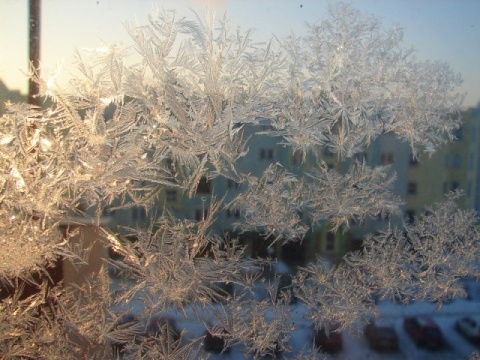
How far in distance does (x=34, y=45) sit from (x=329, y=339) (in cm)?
100

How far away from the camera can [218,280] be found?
89cm

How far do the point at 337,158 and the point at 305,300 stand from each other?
1.18ft

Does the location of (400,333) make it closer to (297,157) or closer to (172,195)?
(297,157)

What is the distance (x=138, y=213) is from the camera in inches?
34.0

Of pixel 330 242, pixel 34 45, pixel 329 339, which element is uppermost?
pixel 34 45

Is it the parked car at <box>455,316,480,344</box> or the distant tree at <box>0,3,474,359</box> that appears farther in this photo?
the parked car at <box>455,316,480,344</box>

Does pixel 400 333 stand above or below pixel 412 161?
below

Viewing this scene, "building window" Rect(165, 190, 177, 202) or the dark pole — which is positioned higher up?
the dark pole

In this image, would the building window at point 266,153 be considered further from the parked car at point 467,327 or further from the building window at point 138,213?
the parked car at point 467,327

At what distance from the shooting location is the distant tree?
0.83m

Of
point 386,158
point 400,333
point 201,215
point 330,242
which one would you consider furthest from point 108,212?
point 400,333

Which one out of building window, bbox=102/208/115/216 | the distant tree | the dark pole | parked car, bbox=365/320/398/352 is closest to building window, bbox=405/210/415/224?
the distant tree

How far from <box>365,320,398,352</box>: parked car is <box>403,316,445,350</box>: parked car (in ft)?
0.14

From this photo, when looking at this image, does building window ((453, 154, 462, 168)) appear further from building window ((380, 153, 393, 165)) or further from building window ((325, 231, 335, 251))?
building window ((325, 231, 335, 251))
